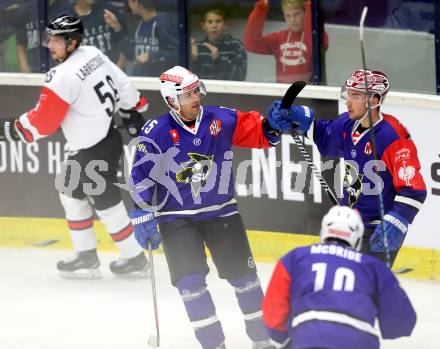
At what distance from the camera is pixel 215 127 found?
579 centimetres

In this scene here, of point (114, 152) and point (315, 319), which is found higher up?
point (315, 319)

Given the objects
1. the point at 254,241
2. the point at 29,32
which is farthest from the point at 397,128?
the point at 29,32

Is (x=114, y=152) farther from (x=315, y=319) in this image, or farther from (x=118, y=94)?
(x=315, y=319)

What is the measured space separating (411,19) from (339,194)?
1143 mm

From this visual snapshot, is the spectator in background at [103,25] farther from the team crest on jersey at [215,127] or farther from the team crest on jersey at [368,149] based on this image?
the team crest on jersey at [368,149]

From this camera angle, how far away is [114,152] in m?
7.49

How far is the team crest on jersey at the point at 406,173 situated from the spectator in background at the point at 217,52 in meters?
2.62

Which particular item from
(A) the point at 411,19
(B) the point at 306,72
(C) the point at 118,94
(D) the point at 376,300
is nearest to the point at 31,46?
(C) the point at 118,94

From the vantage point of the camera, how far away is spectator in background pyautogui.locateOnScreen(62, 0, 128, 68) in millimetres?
8445

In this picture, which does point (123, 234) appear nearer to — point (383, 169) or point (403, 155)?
point (383, 169)

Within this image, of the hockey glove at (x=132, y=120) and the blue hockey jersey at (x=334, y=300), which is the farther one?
the hockey glove at (x=132, y=120)

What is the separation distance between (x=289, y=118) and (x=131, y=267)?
7.30 ft

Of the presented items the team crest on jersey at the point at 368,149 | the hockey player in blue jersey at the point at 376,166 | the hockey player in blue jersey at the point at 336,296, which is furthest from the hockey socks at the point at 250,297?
the hockey player in blue jersey at the point at 336,296

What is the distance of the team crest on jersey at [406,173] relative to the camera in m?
5.47
